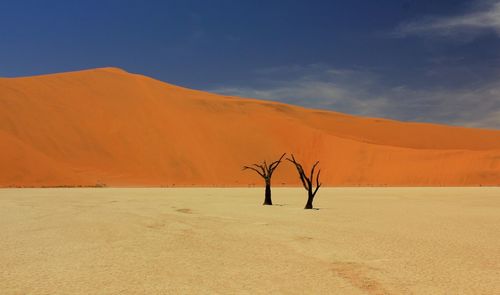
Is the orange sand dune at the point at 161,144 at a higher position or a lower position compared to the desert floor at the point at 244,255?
higher

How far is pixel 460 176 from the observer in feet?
177

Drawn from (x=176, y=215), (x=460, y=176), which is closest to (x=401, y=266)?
(x=176, y=215)

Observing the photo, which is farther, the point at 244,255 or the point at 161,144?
the point at 161,144

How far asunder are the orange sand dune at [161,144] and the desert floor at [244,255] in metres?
30.5

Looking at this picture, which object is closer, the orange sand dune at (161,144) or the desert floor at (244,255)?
the desert floor at (244,255)

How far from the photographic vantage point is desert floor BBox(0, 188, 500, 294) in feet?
21.5

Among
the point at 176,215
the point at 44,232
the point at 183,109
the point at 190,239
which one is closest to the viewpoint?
the point at 190,239

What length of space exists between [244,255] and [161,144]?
45.5m

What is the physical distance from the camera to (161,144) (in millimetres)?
53375

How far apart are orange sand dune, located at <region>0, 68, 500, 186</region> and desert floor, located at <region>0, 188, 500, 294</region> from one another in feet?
99.9

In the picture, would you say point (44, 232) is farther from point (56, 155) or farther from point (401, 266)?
point (56, 155)

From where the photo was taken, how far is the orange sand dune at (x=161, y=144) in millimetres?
46312

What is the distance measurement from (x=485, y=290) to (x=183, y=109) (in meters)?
58.7

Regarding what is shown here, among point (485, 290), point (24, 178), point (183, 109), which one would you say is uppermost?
point (183, 109)
